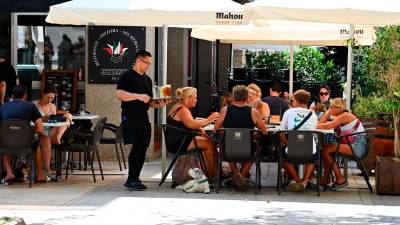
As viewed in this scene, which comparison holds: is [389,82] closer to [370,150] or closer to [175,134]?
[370,150]

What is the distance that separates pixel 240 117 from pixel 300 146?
0.81 m

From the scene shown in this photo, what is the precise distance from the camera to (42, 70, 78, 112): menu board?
15.2 meters

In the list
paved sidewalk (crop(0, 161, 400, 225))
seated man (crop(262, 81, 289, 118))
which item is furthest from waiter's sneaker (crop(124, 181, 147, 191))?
seated man (crop(262, 81, 289, 118))

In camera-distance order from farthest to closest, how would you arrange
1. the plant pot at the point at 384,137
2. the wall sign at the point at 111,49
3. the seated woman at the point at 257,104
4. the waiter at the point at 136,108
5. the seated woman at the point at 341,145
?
the wall sign at the point at 111,49 → the seated woman at the point at 257,104 → the plant pot at the point at 384,137 → the seated woman at the point at 341,145 → the waiter at the point at 136,108

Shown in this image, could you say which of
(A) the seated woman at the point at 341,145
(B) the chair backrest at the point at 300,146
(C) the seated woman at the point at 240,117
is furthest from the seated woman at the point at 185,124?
(A) the seated woman at the point at 341,145

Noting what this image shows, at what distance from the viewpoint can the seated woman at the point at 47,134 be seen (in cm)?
1178

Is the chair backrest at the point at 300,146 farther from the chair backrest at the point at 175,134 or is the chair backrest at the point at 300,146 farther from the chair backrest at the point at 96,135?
the chair backrest at the point at 96,135

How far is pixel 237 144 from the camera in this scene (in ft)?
35.7

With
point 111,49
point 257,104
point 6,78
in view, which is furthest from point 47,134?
point 6,78

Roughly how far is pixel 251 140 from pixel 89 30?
4745 millimetres

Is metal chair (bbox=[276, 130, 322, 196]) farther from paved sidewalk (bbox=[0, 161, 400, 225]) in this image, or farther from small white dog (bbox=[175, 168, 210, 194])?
small white dog (bbox=[175, 168, 210, 194])

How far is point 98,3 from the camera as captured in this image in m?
11.4

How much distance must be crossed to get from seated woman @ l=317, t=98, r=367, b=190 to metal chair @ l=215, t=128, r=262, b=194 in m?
1.00

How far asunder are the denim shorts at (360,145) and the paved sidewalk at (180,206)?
0.48 m
